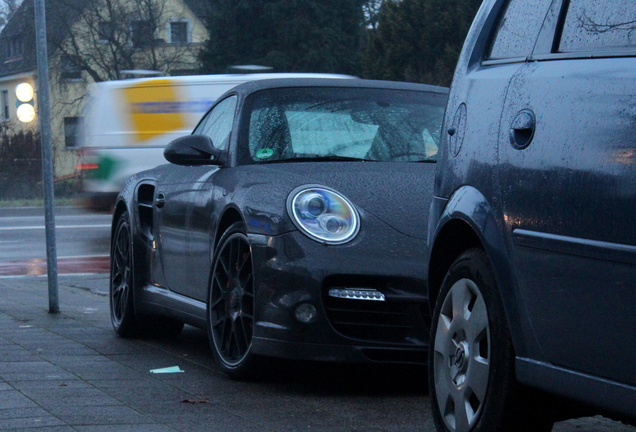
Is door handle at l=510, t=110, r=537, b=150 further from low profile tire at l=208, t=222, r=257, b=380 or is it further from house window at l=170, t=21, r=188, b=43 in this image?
house window at l=170, t=21, r=188, b=43

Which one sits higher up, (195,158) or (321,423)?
(195,158)

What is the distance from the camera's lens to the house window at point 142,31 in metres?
51.2

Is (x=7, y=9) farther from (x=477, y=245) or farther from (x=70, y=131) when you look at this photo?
(x=477, y=245)

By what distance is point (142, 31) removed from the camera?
2020 inches

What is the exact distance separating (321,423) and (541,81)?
1.81 meters

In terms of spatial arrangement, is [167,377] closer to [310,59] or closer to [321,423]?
[321,423]

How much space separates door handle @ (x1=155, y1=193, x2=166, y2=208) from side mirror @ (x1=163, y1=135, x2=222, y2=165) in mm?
734

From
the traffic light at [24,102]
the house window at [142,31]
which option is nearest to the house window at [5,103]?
the house window at [142,31]

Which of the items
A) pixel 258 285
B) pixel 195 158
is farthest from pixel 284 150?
pixel 258 285

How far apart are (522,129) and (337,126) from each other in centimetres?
274

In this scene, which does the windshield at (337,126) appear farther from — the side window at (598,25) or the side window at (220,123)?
the side window at (598,25)

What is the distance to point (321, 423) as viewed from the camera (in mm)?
4688

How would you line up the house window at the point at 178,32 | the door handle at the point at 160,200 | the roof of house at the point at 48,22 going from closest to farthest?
the door handle at the point at 160,200
the roof of house at the point at 48,22
the house window at the point at 178,32

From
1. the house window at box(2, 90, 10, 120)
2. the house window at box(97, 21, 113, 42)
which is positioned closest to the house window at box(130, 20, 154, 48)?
the house window at box(97, 21, 113, 42)
